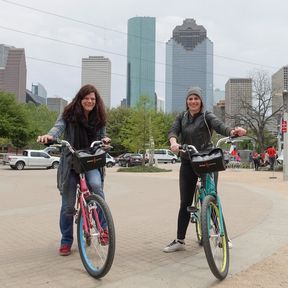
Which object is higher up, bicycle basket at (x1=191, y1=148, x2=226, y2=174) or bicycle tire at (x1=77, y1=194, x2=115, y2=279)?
bicycle basket at (x1=191, y1=148, x2=226, y2=174)

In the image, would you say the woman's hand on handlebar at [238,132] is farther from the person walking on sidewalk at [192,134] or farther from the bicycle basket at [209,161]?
the person walking on sidewalk at [192,134]

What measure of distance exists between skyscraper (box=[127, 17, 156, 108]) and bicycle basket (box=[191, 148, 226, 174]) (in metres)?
24.5

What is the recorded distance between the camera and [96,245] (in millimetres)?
4496

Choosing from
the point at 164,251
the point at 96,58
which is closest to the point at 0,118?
the point at 96,58

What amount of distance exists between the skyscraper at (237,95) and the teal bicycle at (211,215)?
125ft

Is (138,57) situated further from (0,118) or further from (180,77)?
(0,118)

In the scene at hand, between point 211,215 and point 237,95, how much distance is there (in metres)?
40.5

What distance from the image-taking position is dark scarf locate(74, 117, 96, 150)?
532cm

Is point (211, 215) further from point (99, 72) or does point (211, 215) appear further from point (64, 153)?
point (99, 72)

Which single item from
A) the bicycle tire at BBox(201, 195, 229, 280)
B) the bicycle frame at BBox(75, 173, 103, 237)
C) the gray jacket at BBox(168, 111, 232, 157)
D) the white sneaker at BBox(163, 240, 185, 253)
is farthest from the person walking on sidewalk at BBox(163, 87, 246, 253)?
the bicycle frame at BBox(75, 173, 103, 237)

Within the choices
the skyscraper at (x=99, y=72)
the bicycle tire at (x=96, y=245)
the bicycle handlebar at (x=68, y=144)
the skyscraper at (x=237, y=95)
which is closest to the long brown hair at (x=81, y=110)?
the bicycle handlebar at (x=68, y=144)

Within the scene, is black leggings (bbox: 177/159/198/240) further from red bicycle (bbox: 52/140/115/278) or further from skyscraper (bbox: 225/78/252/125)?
skyscraper (bbox: 225/78/252/125)

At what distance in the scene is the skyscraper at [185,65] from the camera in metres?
29.0

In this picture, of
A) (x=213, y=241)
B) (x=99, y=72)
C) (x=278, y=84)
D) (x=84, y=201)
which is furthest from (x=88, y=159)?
(x=278, y=84)
